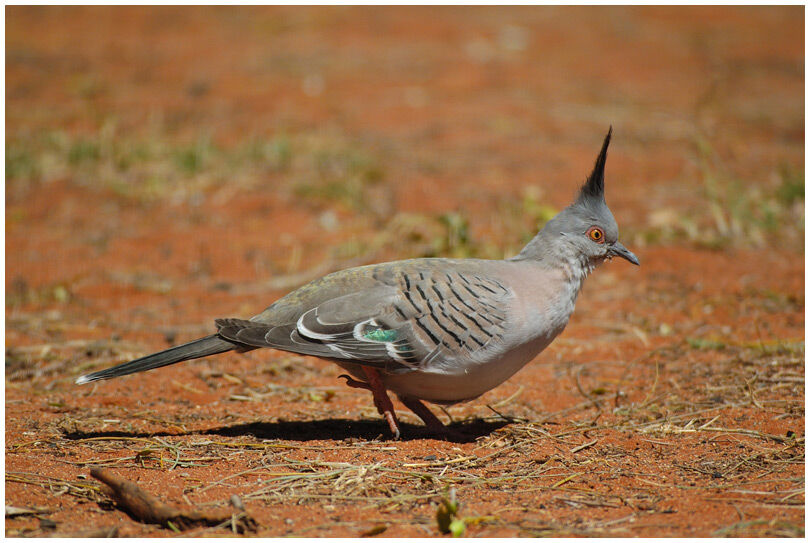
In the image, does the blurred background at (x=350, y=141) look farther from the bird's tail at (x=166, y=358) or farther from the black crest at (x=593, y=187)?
the black crest at (x=593, y=187)

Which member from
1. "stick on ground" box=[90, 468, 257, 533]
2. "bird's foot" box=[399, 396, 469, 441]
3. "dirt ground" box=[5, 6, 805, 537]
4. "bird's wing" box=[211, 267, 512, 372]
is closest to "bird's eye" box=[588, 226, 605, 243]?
"bird's wing" box=[211, 267, 512, 372]

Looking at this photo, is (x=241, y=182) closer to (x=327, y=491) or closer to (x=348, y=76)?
(x=348, y=76)

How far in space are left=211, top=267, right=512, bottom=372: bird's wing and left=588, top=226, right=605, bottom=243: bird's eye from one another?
0.58 m

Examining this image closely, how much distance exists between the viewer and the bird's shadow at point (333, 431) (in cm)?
427

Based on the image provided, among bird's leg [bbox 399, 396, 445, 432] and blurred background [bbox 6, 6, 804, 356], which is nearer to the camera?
bird's leg [bbox 399, 396, 445, 432]

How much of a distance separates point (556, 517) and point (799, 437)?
1.57 metres

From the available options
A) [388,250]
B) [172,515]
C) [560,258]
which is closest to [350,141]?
[388,250]

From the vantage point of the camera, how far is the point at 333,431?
4.46 metres

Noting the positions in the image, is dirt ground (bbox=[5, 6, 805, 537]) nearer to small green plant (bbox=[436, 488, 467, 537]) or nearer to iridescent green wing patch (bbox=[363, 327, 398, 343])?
small green plant (bbox=[436, 488, 467, 537])

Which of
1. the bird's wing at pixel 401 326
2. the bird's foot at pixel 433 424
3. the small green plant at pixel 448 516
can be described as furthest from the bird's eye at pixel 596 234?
the small green plant at pixel 448 516

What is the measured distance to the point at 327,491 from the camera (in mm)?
3512

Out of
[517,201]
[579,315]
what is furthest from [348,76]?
[579,315]

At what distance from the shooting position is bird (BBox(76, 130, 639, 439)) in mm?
4090

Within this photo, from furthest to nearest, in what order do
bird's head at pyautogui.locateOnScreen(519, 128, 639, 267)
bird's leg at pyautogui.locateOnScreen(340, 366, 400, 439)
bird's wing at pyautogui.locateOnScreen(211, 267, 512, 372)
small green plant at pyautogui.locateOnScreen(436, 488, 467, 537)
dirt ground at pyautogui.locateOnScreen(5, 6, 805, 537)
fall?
bird's head at pyautogui.locateOnScreen(519, 128, 639, 267), bird's leg at pyautogui.locateOnScreen(340, 366, 400, 439), bird's wing at pyautogui.locateOnScreen(211, 267, 512, 372), dirt ground at pyautogui.locateOnScreen(5, 6, 805, 537), small green plant at pyautogui.locateOnScreen(436, 488, 467, 537)
